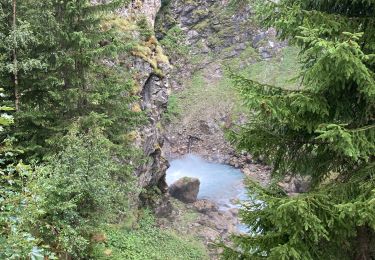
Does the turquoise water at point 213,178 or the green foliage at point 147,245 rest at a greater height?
the green foliage at point 147,245

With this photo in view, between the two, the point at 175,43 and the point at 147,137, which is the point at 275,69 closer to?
the point at 175,43

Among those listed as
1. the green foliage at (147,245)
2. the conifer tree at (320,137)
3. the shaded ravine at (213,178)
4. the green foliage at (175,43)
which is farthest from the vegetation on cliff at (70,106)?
the green foliage at (175,43)

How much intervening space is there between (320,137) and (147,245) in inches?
517

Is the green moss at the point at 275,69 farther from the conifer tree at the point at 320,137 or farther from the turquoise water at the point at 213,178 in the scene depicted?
the conifer tree at the point at 320,137

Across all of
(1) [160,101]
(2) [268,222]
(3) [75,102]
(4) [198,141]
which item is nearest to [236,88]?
(2) [268,222]

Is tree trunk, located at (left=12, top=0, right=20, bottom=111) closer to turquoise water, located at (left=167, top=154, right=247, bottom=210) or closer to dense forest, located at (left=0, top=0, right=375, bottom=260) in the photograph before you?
dense forest, located at (left=0, top=0, right=375, bottom=260)

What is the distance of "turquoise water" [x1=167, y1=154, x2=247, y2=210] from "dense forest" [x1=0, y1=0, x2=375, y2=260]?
9.97ft

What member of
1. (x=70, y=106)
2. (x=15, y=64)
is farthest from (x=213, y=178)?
(x=15, y=64)

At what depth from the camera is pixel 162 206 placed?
68.1 ft

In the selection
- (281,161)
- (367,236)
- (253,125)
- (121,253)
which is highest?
(253,125)

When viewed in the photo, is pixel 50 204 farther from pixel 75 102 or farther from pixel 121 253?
pixel 121 253

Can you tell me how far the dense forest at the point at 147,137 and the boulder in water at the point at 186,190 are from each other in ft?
4.21

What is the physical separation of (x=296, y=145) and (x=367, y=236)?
1.66m

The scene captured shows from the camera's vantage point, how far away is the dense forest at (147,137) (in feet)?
15.4
